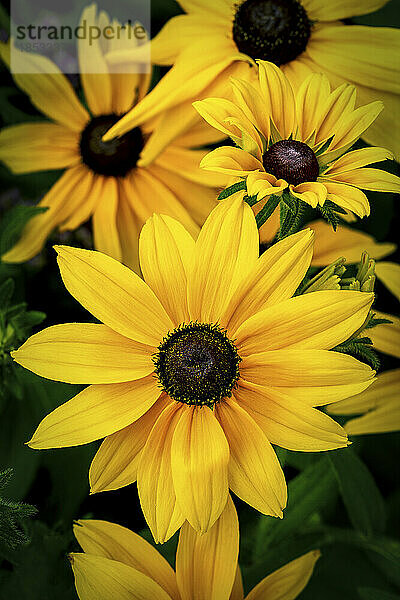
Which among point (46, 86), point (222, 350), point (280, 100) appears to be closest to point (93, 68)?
point (46, 86)

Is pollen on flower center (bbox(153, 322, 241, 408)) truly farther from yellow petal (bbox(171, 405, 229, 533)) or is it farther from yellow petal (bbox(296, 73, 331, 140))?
yellow petal (bbox(296, 73, 331, 140))

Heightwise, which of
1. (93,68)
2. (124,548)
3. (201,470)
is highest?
(93,68)

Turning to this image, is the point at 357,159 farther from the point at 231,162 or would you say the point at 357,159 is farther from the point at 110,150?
the point at 110,150

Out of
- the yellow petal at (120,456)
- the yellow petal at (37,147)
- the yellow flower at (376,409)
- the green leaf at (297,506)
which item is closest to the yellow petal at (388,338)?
the yellow flower at (376,409)

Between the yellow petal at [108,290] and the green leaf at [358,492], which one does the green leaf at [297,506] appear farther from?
the yellow petal at [108,290]

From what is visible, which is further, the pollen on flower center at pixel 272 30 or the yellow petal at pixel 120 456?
the pollen on flower center at pixel 272 30

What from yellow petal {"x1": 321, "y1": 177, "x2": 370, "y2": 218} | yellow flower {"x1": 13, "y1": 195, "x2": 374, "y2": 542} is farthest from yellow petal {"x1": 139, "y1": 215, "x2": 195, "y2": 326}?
yellow petal {"x1": 321, "y1": 177, "x2": 370, "y2": 218}
